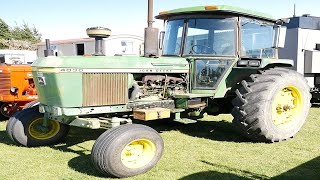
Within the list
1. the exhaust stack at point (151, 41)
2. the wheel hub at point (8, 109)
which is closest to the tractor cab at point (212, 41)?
the exhaust stack at point (151, 41)

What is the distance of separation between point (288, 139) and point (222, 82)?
1396 millimetres

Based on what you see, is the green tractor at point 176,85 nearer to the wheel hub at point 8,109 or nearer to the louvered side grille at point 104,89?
the louvered side grille at point 104,89

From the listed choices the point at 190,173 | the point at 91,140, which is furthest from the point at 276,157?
the point at 91,140

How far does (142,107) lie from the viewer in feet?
17.0

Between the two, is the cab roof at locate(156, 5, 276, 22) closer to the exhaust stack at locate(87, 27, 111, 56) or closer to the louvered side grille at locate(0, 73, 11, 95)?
the exhaust stack at locate(87, 27, 111, 56)

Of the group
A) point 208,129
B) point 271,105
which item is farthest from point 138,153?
point 208,129

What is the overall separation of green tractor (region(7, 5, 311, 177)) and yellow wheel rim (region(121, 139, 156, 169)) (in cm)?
1

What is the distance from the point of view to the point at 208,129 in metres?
6.71

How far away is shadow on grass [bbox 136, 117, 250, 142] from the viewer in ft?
19.7

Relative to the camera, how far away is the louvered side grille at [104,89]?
4.66m

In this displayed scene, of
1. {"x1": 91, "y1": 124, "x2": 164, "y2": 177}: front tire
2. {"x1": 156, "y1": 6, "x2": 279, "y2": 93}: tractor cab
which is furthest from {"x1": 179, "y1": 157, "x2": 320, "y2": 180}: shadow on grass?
{"x1": 156, "y1": 6, "x2": 279, "y2": 93}: tractor cab

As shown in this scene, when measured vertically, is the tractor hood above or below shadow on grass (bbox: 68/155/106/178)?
above

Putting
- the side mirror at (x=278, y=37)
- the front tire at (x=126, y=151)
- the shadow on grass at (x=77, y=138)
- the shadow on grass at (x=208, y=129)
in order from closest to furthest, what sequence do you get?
the front tire at (x=126, y=151) → the shadow on grass at (x=77, y=138) → the shadow on grass at (x=208, y=129) → the side mirror at (x=278, y=37)

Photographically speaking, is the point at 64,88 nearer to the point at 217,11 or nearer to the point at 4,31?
the point at 217,11
